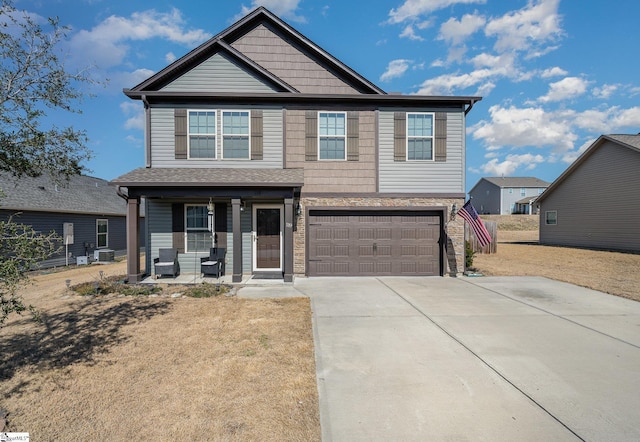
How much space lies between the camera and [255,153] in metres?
10.2

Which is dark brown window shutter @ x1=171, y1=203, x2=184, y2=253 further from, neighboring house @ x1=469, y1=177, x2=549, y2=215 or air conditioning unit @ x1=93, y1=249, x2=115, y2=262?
neighboring house @ x1=469, y1=177, x2=549, y2=215

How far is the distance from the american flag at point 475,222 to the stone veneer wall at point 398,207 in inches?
17.1

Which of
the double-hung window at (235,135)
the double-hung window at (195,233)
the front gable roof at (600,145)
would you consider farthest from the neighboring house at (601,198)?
the double-hung window at (195,233)

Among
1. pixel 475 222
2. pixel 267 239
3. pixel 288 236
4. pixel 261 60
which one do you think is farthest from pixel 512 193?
pixel 288 236

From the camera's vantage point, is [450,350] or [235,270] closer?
[450,350]

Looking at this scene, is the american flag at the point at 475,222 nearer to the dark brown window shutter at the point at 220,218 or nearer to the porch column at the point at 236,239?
the porch column at the point at 236,239

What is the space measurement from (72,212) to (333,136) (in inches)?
524

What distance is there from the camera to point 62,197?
1537 centimetres

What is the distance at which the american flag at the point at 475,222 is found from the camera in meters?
9.30

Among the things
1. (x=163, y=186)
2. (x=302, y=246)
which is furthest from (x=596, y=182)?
(x=163, y=186)

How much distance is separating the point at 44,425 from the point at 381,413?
320 centimetres

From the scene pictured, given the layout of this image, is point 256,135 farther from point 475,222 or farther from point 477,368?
point 477,368

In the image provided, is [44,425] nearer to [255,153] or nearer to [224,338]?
[224,338]

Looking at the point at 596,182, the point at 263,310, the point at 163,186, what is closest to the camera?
the point at 263,310
